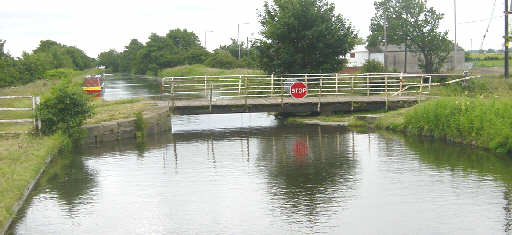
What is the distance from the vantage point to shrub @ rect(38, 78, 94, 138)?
795 inches

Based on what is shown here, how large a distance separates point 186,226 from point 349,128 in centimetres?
1621

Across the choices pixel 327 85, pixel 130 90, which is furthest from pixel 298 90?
pixel 130 90

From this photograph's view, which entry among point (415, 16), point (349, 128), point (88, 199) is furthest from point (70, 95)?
point (415, 16)

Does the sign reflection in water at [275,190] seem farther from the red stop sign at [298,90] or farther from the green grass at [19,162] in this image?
the red stop sign at [298,90]

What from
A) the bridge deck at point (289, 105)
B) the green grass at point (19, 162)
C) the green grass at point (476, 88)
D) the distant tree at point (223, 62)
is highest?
the distant tree at point (223, 62)

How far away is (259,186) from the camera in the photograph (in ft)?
46.1

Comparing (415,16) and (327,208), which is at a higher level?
(415,16)

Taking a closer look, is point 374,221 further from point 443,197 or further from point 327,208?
point 443,197

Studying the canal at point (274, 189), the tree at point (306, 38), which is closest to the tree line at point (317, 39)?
the tree at point (306, 38)

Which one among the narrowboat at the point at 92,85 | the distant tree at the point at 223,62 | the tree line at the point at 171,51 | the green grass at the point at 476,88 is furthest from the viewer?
the tree line at the point at 171,51

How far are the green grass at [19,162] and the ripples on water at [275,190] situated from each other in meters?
0.35

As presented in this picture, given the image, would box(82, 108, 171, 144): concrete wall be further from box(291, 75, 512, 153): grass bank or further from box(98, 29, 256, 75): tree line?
box(98, 29, 256, 75): tree line

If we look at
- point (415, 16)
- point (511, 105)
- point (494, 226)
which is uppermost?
point (415, 16)

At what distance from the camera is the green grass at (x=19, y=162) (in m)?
11.9
